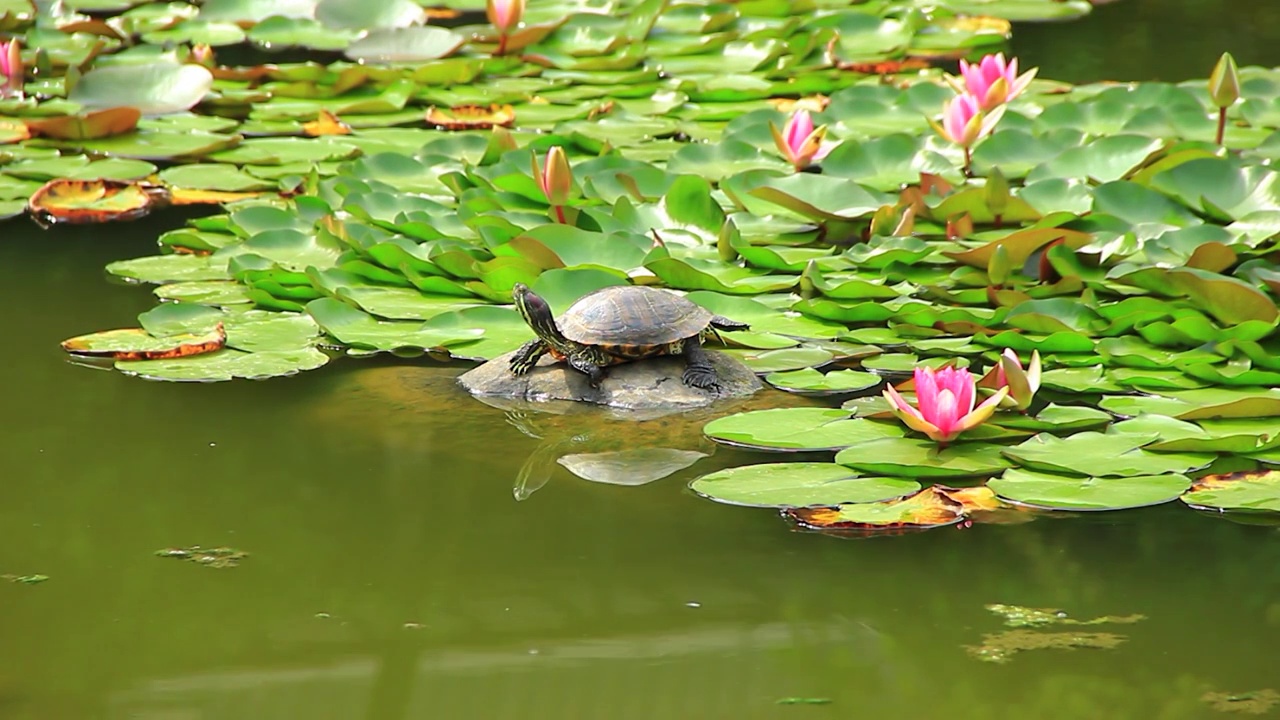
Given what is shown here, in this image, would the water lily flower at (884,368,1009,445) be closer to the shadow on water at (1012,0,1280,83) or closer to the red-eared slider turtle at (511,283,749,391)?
the red-eared slider turtle at (511,283,749,391)

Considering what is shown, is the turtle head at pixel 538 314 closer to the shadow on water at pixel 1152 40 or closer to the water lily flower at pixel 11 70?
the water lily flower at pixel 11 70

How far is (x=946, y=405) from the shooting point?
11.3 ft

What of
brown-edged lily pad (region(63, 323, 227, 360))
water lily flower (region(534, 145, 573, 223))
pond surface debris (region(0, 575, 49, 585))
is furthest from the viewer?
water lily flower (region(534, 145, 573, 223))

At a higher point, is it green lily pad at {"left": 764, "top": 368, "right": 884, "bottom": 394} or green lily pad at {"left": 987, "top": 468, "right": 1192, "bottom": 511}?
green lily pad at {"left": 987, "top": 468, "right": 1192, "bottom": 511}

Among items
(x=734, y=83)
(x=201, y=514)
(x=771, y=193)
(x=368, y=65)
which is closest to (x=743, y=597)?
(x=201, y=514)

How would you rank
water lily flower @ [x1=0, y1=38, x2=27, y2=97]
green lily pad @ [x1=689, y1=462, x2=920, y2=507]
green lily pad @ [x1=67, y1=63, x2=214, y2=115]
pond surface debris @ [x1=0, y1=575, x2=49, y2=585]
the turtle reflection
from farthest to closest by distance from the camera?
water lily flower @ [x1=0, y1=38, x2=27, y2=97] < green lily pad @ [x1=67, y1=63, x2=214, y2=115] < the turtle reflection < green lily pad @ [x1=689, y1=462, x2=920, y2=507] < pond surface debris @ [x1=0, y1=575, x2=49, y2=585]

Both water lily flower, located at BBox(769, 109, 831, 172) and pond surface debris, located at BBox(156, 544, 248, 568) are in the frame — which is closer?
pond surface debris, located at BBox(156, 544, 248, 568)

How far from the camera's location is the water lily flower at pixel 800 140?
5.49m

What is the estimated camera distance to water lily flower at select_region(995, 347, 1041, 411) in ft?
11.8

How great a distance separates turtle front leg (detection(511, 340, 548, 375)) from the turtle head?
42 millimetres

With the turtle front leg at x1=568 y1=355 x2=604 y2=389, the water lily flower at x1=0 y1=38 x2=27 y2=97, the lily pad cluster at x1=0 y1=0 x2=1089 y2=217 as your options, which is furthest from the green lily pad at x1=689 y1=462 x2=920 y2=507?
the water lily flower at x1=0 y1=38 x2=27 y2=97

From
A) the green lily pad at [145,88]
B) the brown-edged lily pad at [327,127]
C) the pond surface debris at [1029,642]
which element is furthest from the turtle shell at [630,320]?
the green lily pad at [145,88]

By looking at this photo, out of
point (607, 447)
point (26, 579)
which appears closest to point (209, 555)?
point (26, 579)

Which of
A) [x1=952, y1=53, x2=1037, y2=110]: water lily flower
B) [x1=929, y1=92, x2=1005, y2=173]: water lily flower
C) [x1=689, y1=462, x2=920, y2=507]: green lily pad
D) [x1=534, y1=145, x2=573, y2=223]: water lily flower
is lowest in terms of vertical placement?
[x1=689, y1=462, x2=920, y2=507]: green lily pad
